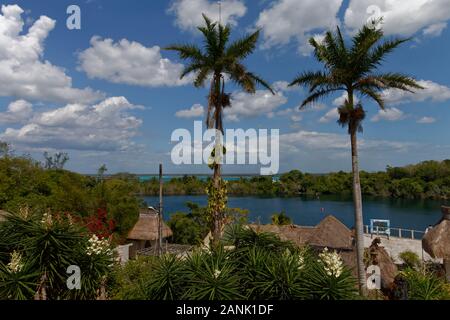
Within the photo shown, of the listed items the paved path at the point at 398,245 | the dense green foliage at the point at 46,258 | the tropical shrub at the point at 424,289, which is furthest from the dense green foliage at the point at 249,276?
the paved path at the point at 398,245

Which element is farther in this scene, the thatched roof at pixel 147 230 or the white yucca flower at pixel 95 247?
the thatched roof at pixel 147 230

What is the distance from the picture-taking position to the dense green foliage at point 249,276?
571 cm

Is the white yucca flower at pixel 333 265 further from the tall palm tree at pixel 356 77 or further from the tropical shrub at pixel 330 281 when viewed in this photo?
the tall palm tree at pixel 356 77

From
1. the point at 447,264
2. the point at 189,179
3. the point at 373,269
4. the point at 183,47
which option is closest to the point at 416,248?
the point at 447,264

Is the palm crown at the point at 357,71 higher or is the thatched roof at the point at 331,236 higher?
the palm crown at the point at 357,71

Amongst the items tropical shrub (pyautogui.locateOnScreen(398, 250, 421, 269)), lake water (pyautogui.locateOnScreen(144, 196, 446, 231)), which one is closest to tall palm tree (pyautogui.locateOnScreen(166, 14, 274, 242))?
tropical shrub (pyautogui.locateOnScreen(398, 250, 421, 269))

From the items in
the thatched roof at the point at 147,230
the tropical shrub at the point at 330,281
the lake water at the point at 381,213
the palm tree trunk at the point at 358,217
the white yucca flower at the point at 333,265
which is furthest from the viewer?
the lake water at the point at 381,213

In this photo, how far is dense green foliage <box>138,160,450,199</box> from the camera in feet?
246

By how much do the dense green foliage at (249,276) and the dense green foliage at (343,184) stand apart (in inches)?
2597

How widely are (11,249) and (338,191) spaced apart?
3816 inches

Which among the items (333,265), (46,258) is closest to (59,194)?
(46,258)

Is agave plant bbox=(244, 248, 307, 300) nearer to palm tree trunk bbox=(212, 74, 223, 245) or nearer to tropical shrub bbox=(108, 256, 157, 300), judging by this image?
tropical shrub bbox=(108, 256, 157, 300)

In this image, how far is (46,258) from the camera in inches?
246

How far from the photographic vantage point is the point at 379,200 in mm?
76875
